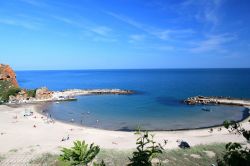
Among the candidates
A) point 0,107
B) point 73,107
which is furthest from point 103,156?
point 0,107

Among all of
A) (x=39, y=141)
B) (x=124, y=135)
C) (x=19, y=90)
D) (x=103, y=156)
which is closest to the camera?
(x=103, y=156)

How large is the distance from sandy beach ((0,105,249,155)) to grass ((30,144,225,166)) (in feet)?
7.70

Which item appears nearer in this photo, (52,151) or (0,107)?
(52,151)

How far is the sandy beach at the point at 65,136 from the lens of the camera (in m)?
37.6

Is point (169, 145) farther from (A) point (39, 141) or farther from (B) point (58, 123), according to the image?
(B) point (58, 123)

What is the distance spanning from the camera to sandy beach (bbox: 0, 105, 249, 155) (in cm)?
3756

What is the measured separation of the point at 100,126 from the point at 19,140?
56.4 feet

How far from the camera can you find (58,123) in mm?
55344

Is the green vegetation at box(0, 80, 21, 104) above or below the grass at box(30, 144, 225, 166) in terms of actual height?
above

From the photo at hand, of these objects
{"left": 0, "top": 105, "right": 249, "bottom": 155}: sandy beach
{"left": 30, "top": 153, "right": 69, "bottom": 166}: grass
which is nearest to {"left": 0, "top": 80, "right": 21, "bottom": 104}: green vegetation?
{"left": 0, "top": 105, "right": 249, "bottom": 155}: sandy beach

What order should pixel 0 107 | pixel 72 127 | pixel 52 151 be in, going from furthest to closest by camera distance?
pixel 0 107 → pixel 72 127 → pixel 52 151

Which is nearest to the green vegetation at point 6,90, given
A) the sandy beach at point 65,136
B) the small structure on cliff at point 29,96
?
the small structure on cliff at point 29,96

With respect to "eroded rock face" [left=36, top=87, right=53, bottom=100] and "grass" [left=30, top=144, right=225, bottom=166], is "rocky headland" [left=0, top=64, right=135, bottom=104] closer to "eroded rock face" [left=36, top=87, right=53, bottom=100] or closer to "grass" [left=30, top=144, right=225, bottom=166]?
"eroded rock face" [left=36, top=87, right=53, bottom=100]

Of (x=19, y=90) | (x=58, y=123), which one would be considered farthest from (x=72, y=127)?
(x=19, y=90)
